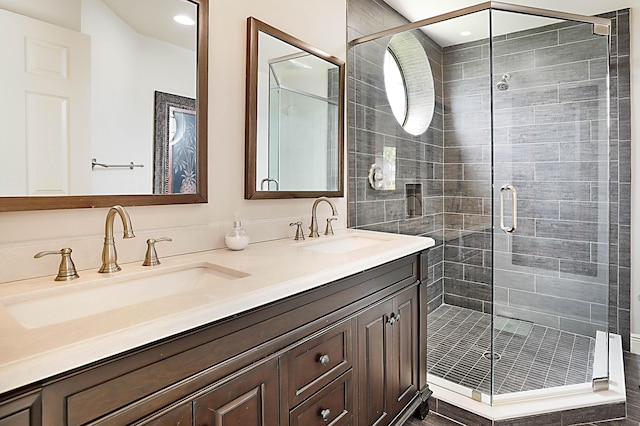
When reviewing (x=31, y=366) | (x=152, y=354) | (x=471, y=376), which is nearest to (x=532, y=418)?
(x=471, y=376)

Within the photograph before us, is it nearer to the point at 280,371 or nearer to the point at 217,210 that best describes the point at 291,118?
the point at 217,210

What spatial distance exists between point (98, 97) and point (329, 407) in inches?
50.5

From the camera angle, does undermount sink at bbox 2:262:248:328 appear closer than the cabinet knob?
Yes

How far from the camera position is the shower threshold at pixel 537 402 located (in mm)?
1906

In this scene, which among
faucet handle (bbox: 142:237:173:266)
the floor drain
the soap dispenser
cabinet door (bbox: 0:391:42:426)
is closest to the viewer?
cabinet door (bbox: 0:391:42:426)

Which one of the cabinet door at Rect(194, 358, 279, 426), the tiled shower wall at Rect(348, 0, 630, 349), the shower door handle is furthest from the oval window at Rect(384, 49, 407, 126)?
the cabinet door at Rect(194, 358, 279, 426)

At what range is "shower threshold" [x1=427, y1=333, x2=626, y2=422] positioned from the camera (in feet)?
6.25

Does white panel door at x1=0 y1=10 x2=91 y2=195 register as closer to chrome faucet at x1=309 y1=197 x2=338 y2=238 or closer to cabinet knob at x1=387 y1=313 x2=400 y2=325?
chrome faucet at x1=309 y1=197 x2=338 y2=238

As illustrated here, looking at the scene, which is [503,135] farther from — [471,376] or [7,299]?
[7,299]

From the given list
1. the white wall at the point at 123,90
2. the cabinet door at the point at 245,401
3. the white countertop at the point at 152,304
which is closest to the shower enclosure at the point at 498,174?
the white countertop at the point at 152,304

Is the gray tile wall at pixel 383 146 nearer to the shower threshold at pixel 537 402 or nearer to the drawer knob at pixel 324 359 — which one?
the shower threshold at pixel 537 402

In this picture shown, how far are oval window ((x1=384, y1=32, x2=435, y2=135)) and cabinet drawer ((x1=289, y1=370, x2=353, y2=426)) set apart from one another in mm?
1887

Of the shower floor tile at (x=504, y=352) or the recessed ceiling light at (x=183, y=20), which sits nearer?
the recessed ceiling light at (x=183, y=20)

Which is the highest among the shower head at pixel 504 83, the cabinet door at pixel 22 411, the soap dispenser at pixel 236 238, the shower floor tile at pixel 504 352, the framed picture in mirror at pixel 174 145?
the shower head at pixel 504 83
